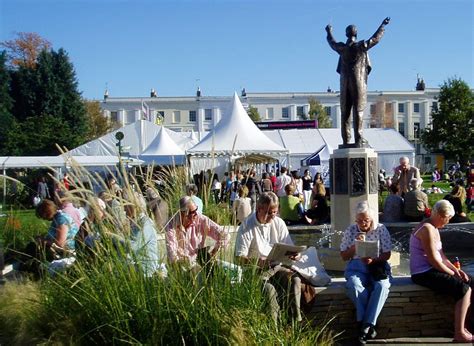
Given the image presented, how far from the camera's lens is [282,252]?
18.5ft

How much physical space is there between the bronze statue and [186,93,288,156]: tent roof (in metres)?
12.7

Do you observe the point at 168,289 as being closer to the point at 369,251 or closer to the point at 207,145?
the point at 369,251

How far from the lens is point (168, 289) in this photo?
443cm

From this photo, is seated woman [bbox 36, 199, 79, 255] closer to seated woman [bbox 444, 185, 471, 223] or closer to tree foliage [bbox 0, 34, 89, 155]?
seated woman [bbox 444, 185, 471, 223]

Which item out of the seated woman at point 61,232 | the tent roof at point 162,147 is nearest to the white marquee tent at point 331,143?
the tent roof at point 162,147

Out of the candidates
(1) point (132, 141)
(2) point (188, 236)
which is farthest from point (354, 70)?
(1) point (132, 141)

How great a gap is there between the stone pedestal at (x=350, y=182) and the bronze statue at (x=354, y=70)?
28cm

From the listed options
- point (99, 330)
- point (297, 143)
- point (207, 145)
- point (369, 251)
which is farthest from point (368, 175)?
point (297, 143)

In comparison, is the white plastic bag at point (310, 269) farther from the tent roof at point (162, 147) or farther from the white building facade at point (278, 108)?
the white building facade at point (278, 108)

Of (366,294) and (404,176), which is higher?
(404,176)

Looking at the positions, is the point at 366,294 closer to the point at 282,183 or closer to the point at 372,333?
the point at 372,333

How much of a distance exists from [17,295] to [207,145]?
57.9ft

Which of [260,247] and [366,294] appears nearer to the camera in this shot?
[366,294]

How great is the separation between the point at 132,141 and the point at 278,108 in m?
63.9
